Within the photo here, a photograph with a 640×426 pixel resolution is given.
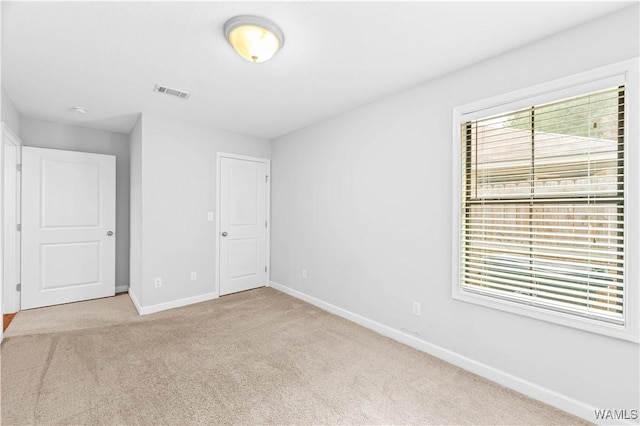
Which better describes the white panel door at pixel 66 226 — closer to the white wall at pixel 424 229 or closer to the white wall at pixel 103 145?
the white wall at pixel 103 145

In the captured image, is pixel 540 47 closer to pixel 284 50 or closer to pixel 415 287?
pixel 284 50

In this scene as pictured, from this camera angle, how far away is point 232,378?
7.13 ft

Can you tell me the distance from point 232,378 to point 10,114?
360 centimetres

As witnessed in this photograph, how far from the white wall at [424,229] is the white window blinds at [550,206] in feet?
0.57

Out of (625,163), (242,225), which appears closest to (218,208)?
(242,225)

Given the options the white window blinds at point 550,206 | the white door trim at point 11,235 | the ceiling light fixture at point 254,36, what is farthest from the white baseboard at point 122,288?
Result: the white window blinds at point 550,206

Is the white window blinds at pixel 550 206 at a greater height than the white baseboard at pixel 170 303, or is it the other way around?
the white window blinds at pixel 550 206

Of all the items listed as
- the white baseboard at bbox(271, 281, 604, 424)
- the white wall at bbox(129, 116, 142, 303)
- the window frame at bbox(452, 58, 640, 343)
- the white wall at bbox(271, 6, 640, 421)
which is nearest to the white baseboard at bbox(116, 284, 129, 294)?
the white wall at bbox(129, 116, 142, 303)

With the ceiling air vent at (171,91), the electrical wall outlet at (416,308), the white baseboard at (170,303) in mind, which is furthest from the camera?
the white baseboard at (170,303)

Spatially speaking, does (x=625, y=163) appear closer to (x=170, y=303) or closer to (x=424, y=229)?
(x=424, y=229)

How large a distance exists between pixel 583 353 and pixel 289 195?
3480 millimetres

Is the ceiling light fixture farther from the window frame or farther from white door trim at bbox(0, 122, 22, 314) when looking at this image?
white door trim at bbox(0, 122, 22, 314)

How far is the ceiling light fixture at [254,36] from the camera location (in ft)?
5.74

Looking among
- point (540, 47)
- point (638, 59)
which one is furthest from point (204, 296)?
point (638, 59)
